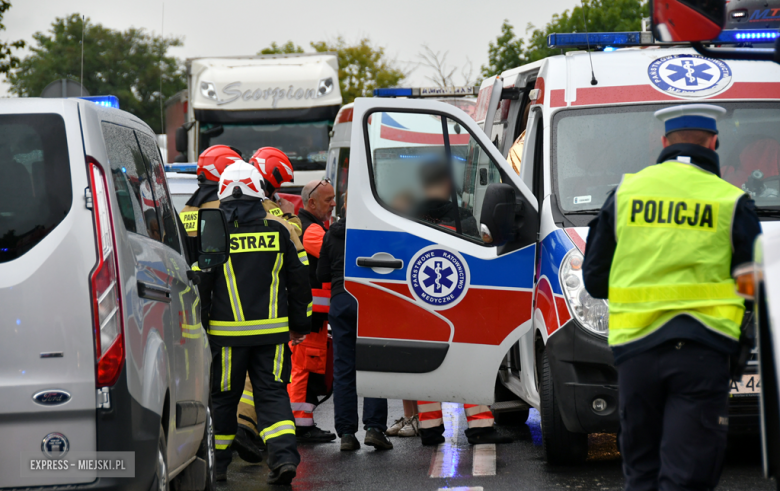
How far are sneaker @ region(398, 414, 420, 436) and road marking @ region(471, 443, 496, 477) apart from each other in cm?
83

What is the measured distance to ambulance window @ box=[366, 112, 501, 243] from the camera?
239 inches

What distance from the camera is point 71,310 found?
11.3 feet

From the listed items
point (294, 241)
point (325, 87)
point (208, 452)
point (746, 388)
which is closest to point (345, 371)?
point (294, 241)

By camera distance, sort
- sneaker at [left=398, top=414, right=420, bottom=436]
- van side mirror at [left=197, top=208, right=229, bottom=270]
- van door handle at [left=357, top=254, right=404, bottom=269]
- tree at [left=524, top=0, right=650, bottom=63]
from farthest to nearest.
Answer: tree at [left=524, top=0, right=650, bottom=63] → sneaker at [left=398, top=414, right=420, bottom=436] → van door handle at [left=357, top=254, right=404, bottom=269] → van side mirror at [left=197, top=208, right=229, bottom=270]

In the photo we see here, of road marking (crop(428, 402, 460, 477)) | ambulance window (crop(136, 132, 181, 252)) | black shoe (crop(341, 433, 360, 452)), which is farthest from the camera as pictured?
black shoe (crop(341, 433, 360, 452))

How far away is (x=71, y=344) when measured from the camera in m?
3.42

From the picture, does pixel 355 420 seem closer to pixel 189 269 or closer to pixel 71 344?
pixel 189 269

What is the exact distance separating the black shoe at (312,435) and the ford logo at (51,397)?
14.5 ft

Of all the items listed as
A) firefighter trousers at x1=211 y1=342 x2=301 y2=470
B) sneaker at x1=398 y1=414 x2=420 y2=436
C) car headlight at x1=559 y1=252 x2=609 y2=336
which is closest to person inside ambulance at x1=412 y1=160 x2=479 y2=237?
car headlight at x1=559 y1=252 x2=609 y2=336

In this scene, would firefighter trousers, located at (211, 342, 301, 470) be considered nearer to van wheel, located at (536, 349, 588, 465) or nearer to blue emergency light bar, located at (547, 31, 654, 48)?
van wheel, located at (536, 349, 588, 465)

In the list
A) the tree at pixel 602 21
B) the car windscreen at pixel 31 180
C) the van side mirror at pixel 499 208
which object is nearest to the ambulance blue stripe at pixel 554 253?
the van side mirror at pixel 499 208

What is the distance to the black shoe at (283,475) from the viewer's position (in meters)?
5.97

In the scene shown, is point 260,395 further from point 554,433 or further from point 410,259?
point 554,433

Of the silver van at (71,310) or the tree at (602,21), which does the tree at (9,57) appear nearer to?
the silver van at (71,310)
